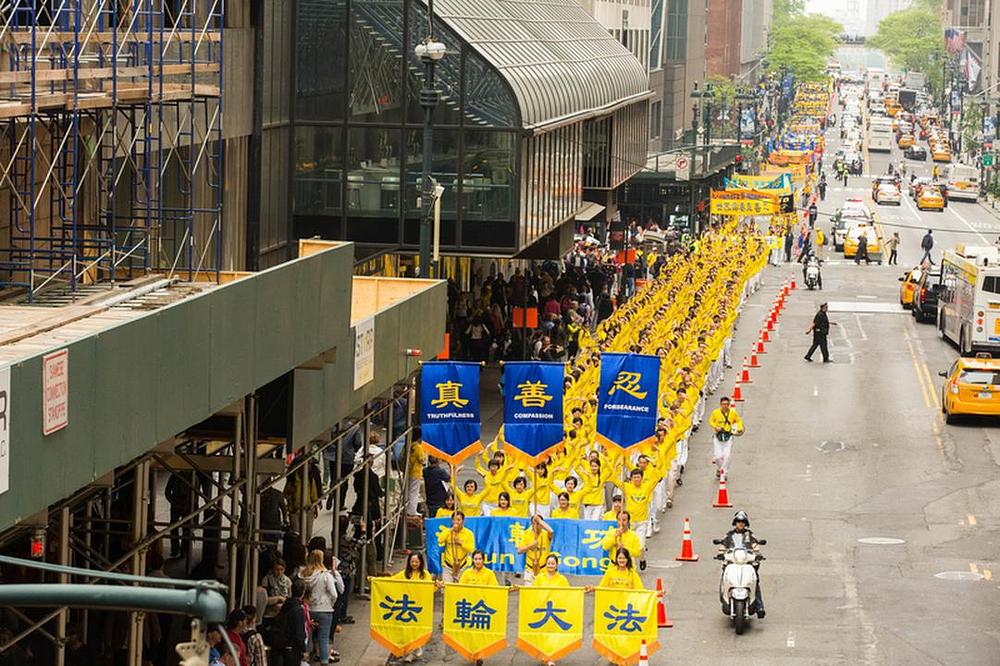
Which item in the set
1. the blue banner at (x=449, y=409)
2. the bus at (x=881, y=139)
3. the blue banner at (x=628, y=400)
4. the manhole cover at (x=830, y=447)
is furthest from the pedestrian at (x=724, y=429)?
the bus at (x=881, y=139)

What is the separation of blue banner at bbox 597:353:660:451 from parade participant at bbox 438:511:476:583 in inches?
225

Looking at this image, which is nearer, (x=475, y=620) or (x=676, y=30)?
(x=475, y=620)

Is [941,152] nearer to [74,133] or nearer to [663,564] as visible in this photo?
[663,564]

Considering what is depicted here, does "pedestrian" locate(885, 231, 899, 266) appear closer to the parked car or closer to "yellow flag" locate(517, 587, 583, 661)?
the parked car

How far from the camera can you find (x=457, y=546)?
67.2 ft

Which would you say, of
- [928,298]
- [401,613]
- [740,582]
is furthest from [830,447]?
[928,298]

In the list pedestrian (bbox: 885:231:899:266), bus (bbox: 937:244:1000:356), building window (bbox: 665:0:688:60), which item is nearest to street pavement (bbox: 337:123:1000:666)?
bus (bbox: 937:244:1000:356)

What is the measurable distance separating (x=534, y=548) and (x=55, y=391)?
9.48m

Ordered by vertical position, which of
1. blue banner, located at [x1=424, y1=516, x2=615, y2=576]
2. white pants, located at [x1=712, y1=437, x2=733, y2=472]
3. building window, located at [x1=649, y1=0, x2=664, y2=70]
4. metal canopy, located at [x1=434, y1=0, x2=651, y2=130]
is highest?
A: building window, located at [x1=649, y1=0, x2=664, y2=70]

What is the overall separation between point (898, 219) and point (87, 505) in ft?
285

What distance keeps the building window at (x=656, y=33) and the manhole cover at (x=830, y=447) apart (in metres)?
74.8

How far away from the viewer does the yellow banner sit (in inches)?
3098

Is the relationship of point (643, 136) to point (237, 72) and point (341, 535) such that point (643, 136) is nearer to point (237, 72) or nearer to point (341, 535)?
point (237, 72)

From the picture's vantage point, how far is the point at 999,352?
1802 inches
